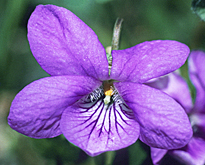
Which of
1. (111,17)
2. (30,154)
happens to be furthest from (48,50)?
(111,17)

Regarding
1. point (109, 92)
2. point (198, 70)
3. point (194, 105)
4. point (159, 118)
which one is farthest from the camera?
point (194, 105)

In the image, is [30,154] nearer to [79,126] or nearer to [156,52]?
[79,126]

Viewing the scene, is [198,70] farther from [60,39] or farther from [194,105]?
[60,39]

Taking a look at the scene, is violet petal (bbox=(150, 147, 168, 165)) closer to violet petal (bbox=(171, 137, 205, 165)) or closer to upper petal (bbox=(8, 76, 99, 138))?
violet petal (bbox=(171, 137, 205, 165))

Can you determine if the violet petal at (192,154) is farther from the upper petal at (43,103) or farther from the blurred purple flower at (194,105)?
the upper petal at (43,103)

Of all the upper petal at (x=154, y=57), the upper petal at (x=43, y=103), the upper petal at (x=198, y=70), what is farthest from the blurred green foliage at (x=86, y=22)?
the upper petal at (x=154, y=57)

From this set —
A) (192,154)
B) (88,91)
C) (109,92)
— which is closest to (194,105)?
(192,154)
